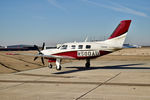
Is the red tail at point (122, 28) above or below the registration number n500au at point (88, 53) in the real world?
above

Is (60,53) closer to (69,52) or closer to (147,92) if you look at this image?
(69,52)

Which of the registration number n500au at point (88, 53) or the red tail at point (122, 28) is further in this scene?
the registration number n500au at point (88, 53)

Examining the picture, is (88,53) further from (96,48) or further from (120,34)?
(120,34)

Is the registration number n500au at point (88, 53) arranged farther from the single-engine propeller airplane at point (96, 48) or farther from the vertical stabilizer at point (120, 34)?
the vertical stabilizer at point (120, 34)

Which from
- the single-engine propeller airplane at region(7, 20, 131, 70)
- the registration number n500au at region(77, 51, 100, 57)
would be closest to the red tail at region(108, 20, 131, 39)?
the single-engine propeller airplane at region(7, 20, 131, 70)

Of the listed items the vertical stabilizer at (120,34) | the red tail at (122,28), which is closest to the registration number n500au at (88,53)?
the vertical stabilizer at (120,34)

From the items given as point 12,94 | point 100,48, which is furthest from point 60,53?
point 12,94

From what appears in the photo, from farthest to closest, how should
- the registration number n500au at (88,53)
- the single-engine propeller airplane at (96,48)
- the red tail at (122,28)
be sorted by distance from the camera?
the registration number n500au at (88,53), the single-engine propeller airplane at (96,48), the red tail at (122,28)

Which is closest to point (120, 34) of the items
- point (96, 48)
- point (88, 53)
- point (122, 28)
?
point (122, 28)

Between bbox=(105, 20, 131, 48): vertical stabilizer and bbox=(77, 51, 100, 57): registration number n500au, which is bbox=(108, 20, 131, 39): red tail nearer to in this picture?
bbox=(105, 20, 131, 48): vertical stabilizer

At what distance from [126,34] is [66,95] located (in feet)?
46.3

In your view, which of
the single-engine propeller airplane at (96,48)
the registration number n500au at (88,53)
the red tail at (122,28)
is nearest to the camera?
the red tail at (122,28)

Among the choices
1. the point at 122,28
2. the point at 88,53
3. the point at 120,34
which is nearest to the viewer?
the point at 122,28

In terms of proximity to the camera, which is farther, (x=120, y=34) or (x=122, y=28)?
(x=120, y=34)
